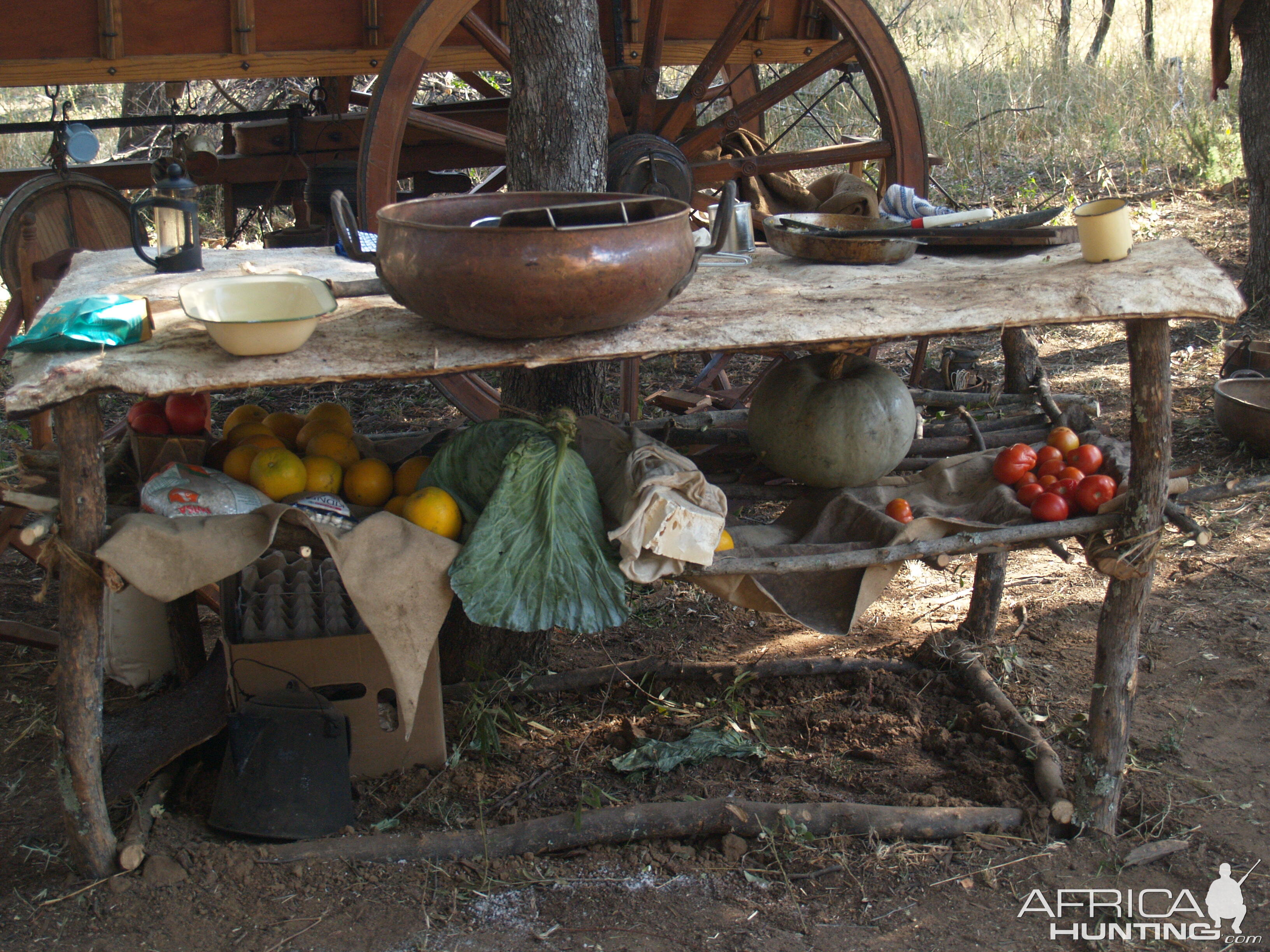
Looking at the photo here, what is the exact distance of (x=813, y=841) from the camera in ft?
7.68

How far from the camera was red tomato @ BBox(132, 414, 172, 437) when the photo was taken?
8.11 feet

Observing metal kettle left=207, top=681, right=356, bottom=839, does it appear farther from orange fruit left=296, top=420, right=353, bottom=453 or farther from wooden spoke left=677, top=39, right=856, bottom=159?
wooden spoke left=677, top=39, right=856, bottom=159

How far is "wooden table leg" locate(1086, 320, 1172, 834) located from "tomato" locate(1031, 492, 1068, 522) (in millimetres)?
141

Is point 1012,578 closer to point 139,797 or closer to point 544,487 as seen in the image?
point 544,487

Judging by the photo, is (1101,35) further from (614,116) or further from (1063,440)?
(1063,440)

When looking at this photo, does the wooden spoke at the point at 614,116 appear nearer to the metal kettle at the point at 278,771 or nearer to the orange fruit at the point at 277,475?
the orange fruit at the point at 277,475

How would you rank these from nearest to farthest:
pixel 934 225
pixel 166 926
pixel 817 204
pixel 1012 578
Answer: pixel 166 926 < pixel 934 225 < pixel 1012 578 < pixel 817 204

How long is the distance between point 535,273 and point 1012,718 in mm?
1898

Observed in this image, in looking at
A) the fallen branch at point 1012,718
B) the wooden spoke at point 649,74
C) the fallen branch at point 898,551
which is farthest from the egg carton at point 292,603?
the wooden spoke at point 649,74

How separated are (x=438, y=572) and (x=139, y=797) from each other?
100cm

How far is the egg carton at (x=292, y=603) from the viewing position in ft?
8.14

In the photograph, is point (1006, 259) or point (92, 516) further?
point (1006, 259)

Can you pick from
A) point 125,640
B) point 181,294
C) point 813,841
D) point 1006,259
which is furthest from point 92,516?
point 1006,259

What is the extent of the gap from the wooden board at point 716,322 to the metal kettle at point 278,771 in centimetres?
78
